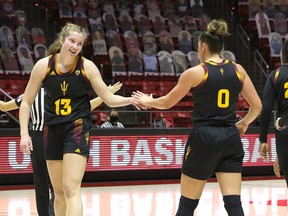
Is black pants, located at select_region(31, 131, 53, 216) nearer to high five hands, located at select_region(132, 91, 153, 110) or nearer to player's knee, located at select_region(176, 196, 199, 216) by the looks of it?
high five hands, located at select_region(132, 91, 153, 110)

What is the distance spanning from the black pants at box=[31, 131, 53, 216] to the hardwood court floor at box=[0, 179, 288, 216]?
2.32 meters

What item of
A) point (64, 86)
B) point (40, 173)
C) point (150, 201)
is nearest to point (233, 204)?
point (64, 86)

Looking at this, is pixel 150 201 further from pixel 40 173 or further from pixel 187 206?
pixel 187 206

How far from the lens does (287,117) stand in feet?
21.2

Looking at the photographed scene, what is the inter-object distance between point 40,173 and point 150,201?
4.46 m

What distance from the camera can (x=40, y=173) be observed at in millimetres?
7871

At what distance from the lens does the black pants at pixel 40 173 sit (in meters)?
7.84

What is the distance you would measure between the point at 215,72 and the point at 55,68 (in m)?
1.57

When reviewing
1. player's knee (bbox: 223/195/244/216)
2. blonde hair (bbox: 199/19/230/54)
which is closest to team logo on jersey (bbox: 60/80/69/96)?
blonde hair (bbox: 199/19/230/54)

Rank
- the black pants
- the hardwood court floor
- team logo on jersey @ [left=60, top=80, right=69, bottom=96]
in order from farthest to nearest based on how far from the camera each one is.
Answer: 1. the hardwood court floor
2. the black pants
3. team logo on jersey @ [left=60, top=80, right=69, bottom=96]

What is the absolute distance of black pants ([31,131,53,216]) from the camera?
7844 millimetres

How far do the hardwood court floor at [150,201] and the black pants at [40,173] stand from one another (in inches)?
91.3

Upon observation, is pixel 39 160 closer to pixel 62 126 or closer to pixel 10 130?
pixel 62 126

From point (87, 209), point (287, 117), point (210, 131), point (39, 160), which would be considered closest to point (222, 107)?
point (210, 131)
